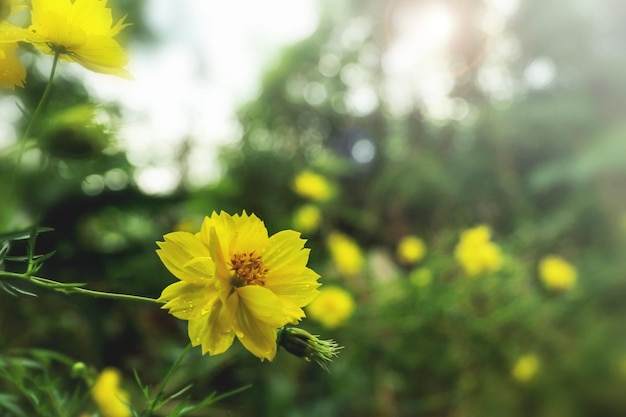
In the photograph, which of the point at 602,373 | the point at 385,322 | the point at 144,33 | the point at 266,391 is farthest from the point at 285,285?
the point at 144,33

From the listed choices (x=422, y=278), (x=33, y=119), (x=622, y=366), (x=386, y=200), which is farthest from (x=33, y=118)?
(x=386, y=200)

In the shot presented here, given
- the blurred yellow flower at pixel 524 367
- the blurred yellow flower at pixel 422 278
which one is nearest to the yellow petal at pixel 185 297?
the blurred yellow flower at pixel 422 278

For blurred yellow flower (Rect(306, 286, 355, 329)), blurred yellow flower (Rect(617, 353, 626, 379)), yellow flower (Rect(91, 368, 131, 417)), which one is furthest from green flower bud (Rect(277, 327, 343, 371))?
blurred yellow flower (Rect(617, 353, 626, 379))

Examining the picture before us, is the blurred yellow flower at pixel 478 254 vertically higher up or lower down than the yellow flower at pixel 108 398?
higher up

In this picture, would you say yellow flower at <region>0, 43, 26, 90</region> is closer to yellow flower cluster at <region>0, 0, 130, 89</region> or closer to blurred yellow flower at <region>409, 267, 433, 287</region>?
yellow flower cluster at <region>0, 0, 130, 89</region>

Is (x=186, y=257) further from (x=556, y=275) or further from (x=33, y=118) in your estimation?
(x=556, y=275)

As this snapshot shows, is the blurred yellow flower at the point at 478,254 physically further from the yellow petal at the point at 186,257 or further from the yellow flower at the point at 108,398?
the yellow petal at the point at 186,257
